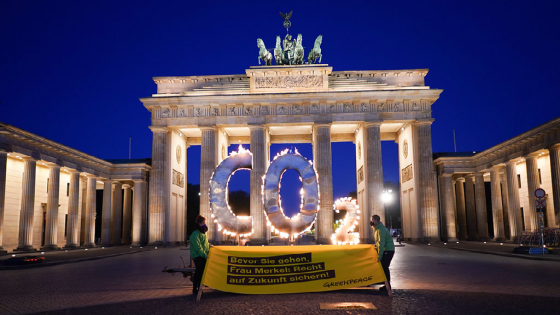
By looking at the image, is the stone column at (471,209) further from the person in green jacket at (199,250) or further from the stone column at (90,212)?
the person in green jacket at (199,250)

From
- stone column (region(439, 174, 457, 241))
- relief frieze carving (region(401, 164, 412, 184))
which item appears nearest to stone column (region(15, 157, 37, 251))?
relief frieze carving (region(401, 164, 412, 184))

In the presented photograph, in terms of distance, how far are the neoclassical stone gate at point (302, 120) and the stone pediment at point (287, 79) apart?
0.11 m

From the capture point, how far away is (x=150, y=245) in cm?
4538

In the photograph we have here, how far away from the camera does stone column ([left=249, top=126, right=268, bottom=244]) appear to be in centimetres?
4603

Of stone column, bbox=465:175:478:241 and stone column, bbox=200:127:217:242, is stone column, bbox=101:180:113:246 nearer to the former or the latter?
stone column, bbox=200:127:217:242

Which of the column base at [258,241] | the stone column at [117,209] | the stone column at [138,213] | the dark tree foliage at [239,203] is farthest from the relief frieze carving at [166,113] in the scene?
the dark tree foliage at [239,203]

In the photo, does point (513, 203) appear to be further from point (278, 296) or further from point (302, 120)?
point (278, 296)

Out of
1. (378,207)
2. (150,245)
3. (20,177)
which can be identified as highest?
(20,177)

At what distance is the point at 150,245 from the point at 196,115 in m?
14.5

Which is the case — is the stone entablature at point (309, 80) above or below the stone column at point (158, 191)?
above

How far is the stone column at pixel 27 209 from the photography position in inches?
1367

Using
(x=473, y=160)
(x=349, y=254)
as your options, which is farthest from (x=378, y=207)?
(x=349, y=254)

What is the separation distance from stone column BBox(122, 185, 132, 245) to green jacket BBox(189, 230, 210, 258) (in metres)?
44.8

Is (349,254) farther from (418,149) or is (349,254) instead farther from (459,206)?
(459,206)
